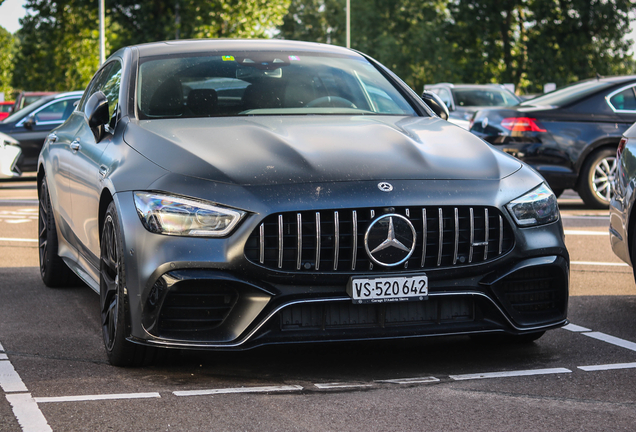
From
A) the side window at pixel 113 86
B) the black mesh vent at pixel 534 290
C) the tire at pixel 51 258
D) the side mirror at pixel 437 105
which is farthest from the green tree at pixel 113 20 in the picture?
the black mesh vent at pixel 534 290

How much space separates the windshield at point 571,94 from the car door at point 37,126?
870 centimetres

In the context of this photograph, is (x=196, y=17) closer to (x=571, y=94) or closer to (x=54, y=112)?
(x=54, y=112)

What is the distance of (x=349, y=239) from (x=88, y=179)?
6.01 feet

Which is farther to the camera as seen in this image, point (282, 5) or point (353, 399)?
point (282, 5)

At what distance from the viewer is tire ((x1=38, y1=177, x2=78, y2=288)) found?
698 cm

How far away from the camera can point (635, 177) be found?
5.86 m

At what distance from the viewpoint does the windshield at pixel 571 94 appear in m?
12.6

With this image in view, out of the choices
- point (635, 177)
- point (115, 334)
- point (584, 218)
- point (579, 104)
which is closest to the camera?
point (115, 334)

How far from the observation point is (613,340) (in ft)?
17.3

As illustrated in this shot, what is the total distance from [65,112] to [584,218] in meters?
10.2

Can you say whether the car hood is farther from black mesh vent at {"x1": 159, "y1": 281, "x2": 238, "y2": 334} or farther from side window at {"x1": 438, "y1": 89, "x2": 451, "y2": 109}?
side window at {"x1": 438, "y1": 89, "x2": 451, "y2": 109}

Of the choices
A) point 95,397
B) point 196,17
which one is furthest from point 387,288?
point 196,17

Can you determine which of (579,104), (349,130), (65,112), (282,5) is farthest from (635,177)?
(282,5)

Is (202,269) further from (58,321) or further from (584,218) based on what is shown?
(584,218)
